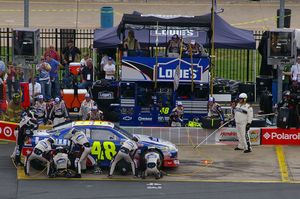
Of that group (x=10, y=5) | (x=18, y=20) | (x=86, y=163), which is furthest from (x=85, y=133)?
(x=10, y=5)

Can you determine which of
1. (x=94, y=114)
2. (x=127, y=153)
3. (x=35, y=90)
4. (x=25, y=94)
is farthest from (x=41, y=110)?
(x=127, y=153)

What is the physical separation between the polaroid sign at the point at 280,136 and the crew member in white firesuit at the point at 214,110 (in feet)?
4.14

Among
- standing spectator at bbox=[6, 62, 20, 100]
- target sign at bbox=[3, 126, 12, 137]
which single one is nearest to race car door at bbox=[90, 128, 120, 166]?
target sign at bbox=[3, 126, 12, 137]

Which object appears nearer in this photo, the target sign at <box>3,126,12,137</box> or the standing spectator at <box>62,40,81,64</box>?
the target sign at <box>3,126,12,137</box>

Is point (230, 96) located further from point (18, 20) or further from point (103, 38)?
point (18, 20)

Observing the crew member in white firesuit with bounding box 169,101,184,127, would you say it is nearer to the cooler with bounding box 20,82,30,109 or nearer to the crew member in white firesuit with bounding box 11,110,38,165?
the cooler with bounding box 20,82,30,109

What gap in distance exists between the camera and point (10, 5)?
50.9 metres

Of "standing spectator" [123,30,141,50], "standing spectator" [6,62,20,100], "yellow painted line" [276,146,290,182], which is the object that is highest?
"standing spectator" [123,30,141,50]

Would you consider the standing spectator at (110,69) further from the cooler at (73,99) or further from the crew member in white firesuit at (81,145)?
the crew member in white firesuit at (81,145)

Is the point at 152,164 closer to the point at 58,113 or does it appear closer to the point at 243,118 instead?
the point at 243,118

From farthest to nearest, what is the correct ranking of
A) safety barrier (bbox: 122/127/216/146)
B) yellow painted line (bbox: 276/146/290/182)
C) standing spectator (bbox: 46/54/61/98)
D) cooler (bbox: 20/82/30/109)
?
standing spectator (bbox: 46/54/61/98)
cooler (bbox: 20/82/30/109)
safety barrier (bbox: 122/127/216/146)
yellow painted line (bbox: 276/146/290/182)

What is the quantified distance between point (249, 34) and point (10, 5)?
1905 centimetres

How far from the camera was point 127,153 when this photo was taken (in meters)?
24.9

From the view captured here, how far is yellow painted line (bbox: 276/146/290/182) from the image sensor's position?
2569 cm
